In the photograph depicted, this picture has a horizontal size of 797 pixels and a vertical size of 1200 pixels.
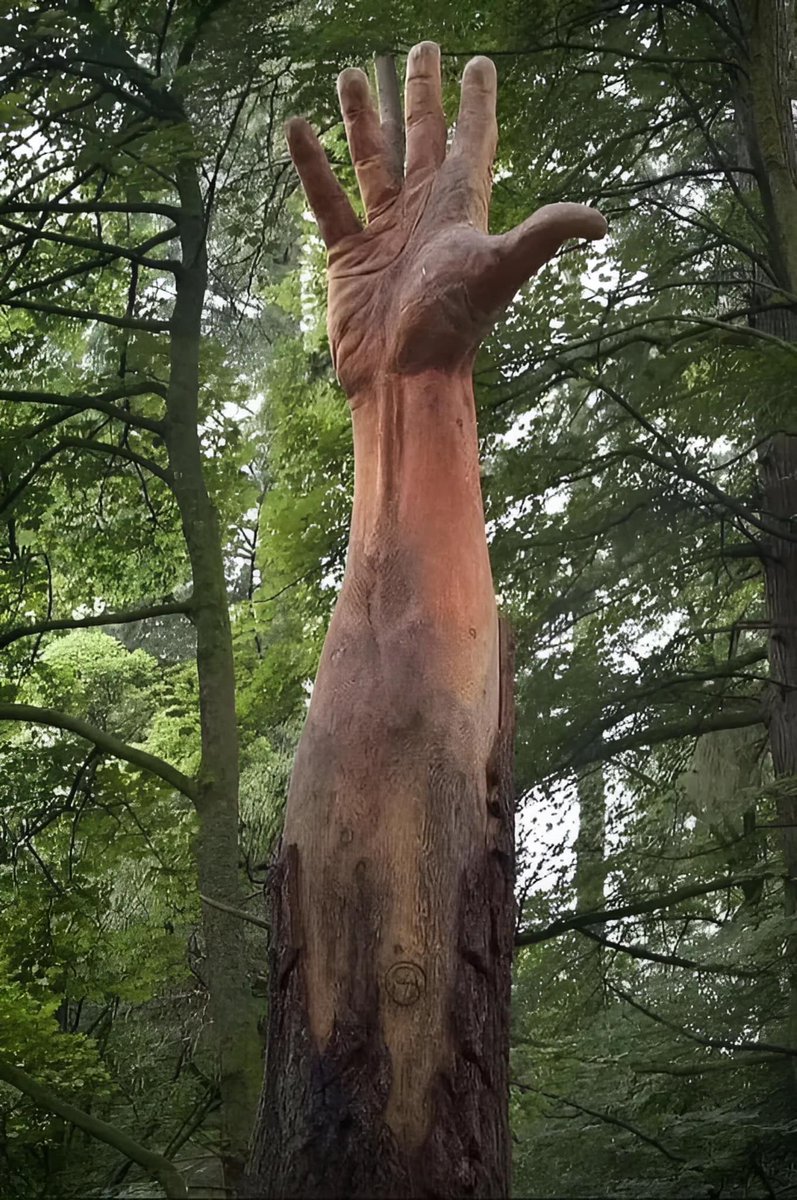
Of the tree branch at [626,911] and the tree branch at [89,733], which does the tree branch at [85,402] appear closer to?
the tree branch at [89,733]

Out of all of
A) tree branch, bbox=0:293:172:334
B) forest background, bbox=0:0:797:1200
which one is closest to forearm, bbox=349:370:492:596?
forest background, bbox=0:0:797:1200

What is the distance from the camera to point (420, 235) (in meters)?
2.09

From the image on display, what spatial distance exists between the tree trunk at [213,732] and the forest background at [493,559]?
1 centimetres

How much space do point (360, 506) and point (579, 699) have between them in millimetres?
2651

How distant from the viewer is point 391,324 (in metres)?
2.05

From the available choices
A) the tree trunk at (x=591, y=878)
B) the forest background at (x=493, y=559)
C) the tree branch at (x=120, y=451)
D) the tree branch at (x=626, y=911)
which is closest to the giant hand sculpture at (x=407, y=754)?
the forest background at (x=493, y=559)

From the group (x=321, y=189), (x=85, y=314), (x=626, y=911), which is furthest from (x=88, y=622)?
(x=321, y=189)

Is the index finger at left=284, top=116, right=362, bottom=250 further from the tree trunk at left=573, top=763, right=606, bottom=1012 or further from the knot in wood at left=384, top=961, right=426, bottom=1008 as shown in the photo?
the tree trunk at left=573, top=763, right=606, bottom=1012

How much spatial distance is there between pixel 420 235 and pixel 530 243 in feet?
0.99

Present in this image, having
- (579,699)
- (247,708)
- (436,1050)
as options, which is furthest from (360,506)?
(247,708)

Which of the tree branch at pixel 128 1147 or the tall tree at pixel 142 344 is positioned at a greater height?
the tall tree at pixel 142 344

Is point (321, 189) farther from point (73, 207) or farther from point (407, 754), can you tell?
point (73, 207)

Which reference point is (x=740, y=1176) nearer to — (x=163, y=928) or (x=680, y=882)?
(x=680, y=882)

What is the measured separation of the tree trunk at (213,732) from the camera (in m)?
3.65
